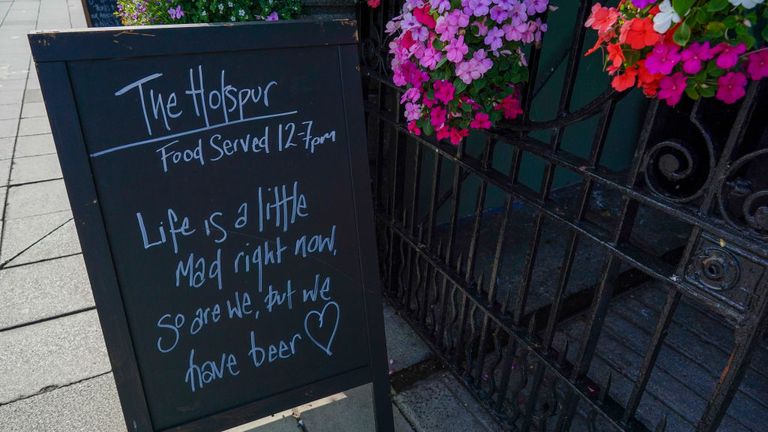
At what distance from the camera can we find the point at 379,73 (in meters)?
2.48

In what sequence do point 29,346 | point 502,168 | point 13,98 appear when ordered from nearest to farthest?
point 29,346 < point 502,168 < point 13,98

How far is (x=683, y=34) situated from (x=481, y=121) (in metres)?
0.77

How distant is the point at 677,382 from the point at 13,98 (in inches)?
311

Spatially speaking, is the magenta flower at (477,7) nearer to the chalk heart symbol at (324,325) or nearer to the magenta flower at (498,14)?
the magenta flower at (498,14)

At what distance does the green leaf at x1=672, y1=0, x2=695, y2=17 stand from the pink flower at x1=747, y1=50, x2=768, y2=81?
176mm

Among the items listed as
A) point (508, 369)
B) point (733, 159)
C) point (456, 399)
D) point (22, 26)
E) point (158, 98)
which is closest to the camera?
point (733, 159)

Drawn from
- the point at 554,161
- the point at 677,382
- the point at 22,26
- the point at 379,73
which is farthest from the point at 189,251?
the point at 22,26

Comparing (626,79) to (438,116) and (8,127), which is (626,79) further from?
(8,127)

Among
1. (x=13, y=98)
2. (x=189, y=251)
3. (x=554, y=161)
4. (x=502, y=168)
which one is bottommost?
(x=13, y=98)

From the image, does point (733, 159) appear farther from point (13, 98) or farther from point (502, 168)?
point (13, 98)

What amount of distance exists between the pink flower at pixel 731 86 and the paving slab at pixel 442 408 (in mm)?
1770

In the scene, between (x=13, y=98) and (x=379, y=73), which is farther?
(x=13, y=98)

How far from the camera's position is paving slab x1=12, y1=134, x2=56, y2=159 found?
16.0 feet

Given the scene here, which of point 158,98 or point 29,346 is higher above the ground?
point 158,98
